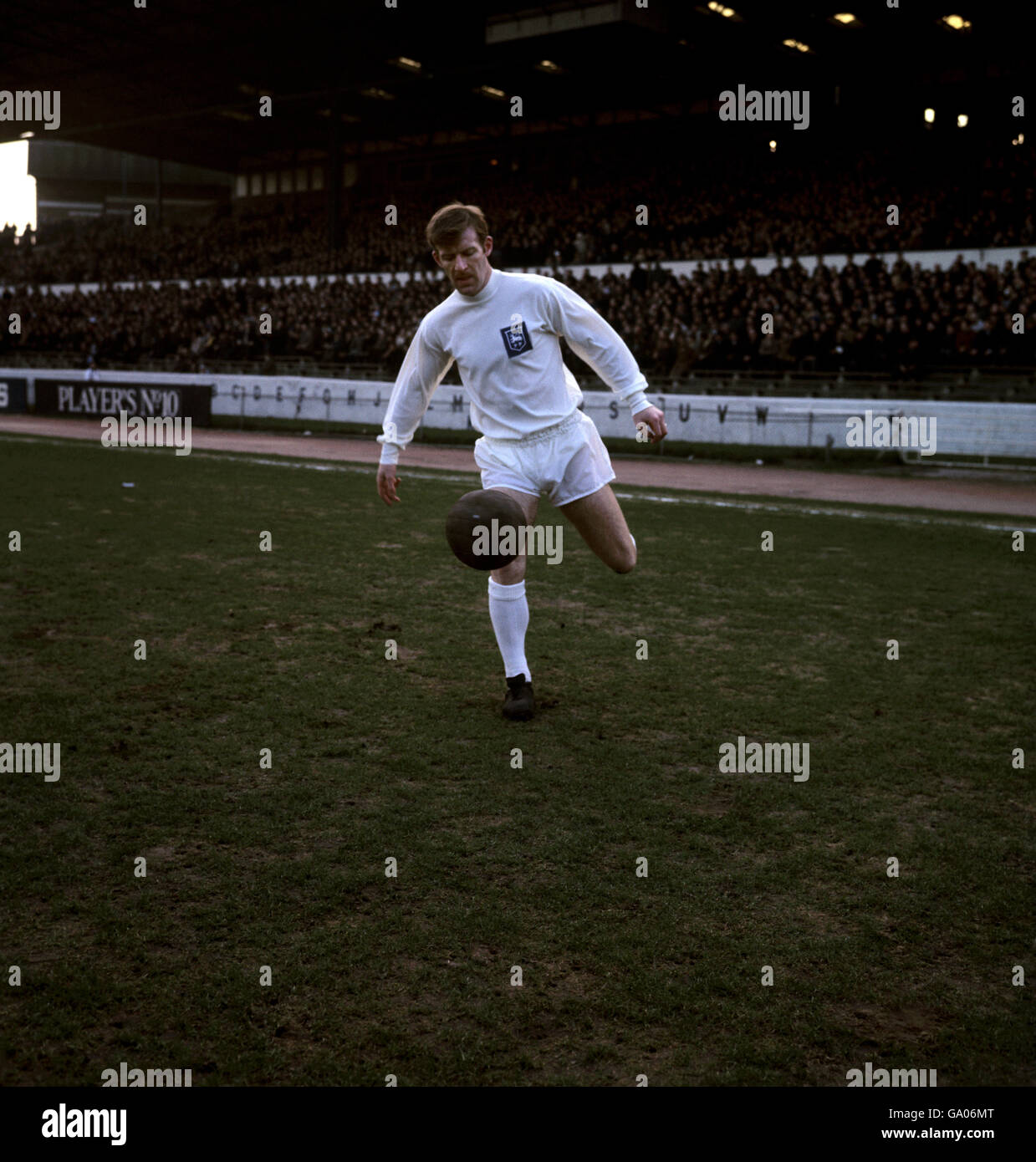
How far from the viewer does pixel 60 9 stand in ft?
112

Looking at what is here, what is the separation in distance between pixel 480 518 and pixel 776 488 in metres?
Result: 12.8

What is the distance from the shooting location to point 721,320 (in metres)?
24.6

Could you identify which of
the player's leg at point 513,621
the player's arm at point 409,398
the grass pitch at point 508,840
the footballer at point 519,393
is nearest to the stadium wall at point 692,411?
the grass pitch at point 508,840

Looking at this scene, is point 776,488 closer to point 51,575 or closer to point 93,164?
point 51,575

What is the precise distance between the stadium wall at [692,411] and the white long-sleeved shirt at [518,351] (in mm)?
10353

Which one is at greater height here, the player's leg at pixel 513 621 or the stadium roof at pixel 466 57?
the stadium roof at pixel 466 57

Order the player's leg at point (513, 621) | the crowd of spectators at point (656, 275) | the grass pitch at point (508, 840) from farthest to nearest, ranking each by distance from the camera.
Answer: the crowd of spectators at point (656, 275) → the player's leg at point (513, 621) → the grass pitch at point (508, 840)

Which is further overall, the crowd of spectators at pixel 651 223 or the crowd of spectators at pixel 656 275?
the crowd of spectators at pixel 651 223

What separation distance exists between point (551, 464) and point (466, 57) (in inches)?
1448

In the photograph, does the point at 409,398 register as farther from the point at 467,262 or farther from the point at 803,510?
the point at 803,510

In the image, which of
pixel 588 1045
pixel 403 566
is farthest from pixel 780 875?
pixel 403 566

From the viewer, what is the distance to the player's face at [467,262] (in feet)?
16.4

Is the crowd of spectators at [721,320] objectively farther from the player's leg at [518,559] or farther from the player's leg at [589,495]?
the player's leg at [518,559]
